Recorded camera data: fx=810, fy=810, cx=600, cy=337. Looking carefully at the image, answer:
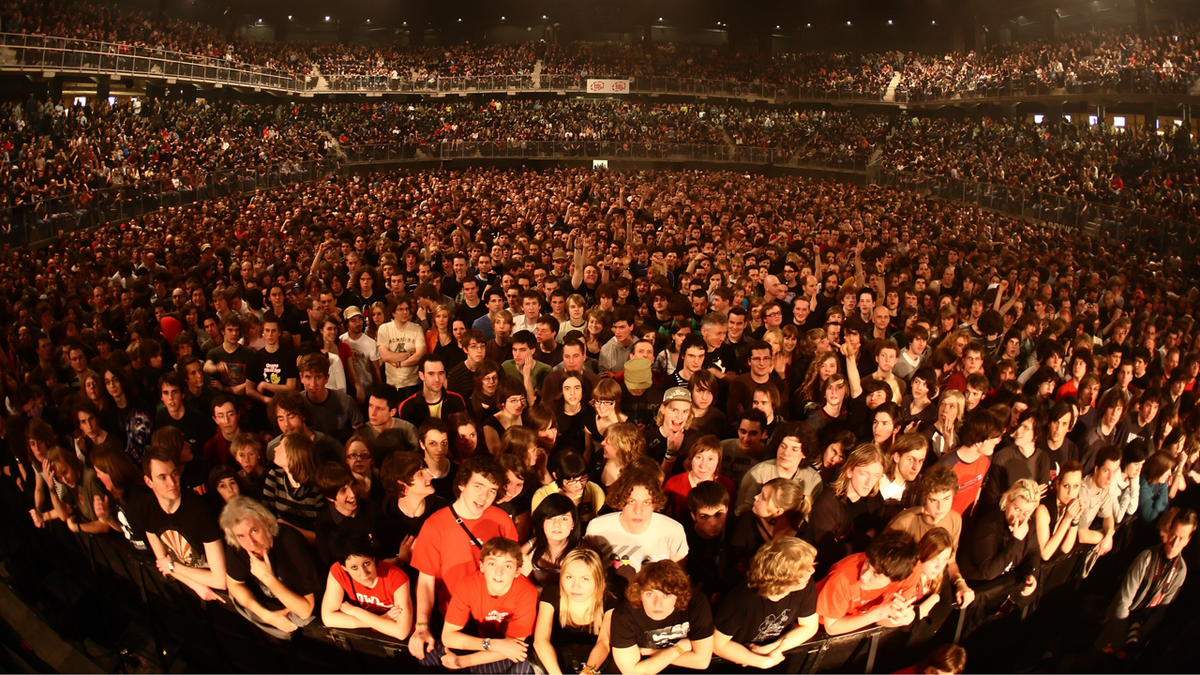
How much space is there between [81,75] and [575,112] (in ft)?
69.2

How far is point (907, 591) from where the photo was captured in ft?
13.6

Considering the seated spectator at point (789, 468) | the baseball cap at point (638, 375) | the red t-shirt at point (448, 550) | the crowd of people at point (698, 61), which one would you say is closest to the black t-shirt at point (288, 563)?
the red t-shirt at point (448, 550)

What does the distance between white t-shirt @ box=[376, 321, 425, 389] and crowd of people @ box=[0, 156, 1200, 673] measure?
3 centimetres

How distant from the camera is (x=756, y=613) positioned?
381 centimetres

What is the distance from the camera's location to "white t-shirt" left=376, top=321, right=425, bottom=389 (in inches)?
277

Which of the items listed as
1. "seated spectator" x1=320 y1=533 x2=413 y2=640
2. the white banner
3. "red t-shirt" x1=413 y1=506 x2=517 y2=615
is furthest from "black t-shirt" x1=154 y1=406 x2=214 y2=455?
the white banner

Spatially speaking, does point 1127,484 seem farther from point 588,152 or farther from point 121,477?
point 588,152

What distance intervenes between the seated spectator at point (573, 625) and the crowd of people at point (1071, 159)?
18.2m

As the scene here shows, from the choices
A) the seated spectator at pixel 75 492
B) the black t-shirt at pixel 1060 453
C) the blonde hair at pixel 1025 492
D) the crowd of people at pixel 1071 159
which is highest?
the crowd of people at pixel 1071 159

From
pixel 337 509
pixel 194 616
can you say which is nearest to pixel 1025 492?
pixel 337 509

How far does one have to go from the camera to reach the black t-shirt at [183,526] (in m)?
4.26

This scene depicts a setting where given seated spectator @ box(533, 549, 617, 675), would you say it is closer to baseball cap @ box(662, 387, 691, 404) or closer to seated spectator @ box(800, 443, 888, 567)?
seated spectator @ box(800, 443, 888, 567)

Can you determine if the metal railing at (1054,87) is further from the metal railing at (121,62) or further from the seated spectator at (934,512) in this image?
the metal railing at (121,62)

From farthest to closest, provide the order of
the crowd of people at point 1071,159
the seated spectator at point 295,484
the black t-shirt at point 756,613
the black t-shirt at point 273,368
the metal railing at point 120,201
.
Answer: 1. the crowd of people at point 1071,159
2. the metal railing at point 120,201
3. the black t-shirt at point 273,368
4. the seated spectator at point 295,484
5. the black t-shirt at point 756,613
